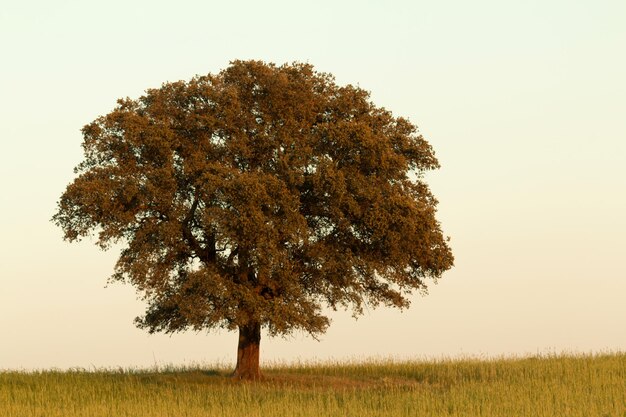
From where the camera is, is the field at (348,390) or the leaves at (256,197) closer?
the field at (348,390)

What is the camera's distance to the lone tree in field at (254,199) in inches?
1576

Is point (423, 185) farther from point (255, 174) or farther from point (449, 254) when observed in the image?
point (255, 174)

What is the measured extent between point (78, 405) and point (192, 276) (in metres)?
7.12

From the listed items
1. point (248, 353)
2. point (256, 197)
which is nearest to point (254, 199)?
point (256, 197)

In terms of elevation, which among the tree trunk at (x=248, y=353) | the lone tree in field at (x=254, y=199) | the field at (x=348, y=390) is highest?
the lone tree in field at (x=254, y=199)

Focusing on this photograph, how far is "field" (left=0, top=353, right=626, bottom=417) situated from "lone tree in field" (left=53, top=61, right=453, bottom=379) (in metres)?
3.05

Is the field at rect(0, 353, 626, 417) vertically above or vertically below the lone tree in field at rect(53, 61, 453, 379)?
below

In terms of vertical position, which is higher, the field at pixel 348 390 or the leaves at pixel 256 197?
the leaves at pixel 256 197

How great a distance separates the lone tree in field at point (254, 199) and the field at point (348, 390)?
3049 millimetres

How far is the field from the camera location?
108 feet

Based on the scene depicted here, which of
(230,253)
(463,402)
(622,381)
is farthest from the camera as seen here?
(230,253)

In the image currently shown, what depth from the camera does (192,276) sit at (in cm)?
4012

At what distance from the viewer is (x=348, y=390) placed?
40.9 m

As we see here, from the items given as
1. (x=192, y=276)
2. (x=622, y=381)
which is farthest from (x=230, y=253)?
(x=622, y=381)
